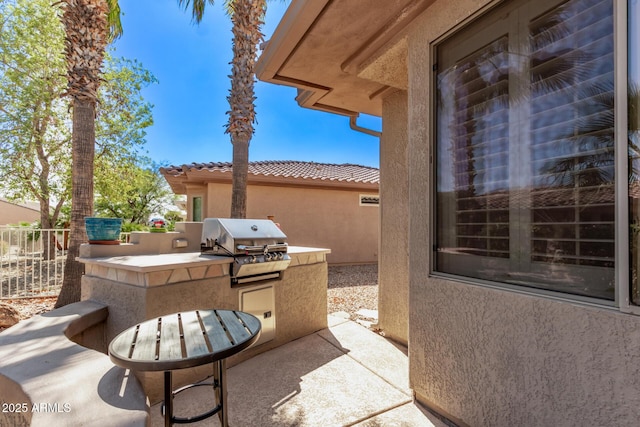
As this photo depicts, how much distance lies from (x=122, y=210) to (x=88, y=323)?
76.1ft

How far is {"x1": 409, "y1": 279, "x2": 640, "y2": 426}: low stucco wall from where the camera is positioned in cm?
166

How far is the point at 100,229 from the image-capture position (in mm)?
4004

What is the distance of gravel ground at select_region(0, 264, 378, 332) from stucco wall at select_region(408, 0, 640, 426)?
130 inches

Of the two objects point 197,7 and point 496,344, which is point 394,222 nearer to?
point 496,344

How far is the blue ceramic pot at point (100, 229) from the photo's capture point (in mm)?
3984

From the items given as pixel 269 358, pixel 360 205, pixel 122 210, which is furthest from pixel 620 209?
pixel 122 210

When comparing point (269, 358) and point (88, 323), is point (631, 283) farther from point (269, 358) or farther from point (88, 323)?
point (88, 323)

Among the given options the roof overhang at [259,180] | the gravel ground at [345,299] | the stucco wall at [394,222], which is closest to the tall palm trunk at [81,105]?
the gravel ground at [345,299]

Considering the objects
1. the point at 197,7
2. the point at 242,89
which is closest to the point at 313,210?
the point at 242,89

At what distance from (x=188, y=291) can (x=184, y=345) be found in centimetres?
181

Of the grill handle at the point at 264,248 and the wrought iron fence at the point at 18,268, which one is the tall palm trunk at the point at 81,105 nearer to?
the wrought iron fence at the point at 18,268

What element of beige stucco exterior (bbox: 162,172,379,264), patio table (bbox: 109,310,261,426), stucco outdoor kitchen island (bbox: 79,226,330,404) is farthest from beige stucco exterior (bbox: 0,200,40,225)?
patio table (bbox: 109,310,261,426)

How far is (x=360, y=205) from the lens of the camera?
13.2m

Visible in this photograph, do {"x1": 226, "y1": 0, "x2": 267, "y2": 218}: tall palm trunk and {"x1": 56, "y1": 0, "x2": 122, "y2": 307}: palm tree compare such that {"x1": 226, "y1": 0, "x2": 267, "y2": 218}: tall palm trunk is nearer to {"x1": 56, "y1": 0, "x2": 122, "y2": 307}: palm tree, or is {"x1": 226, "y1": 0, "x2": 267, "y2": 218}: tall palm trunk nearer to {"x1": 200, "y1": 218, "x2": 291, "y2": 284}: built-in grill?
{"x1": 56, "y1": 0, "x2": 122, "y2": 307}: palm tree
